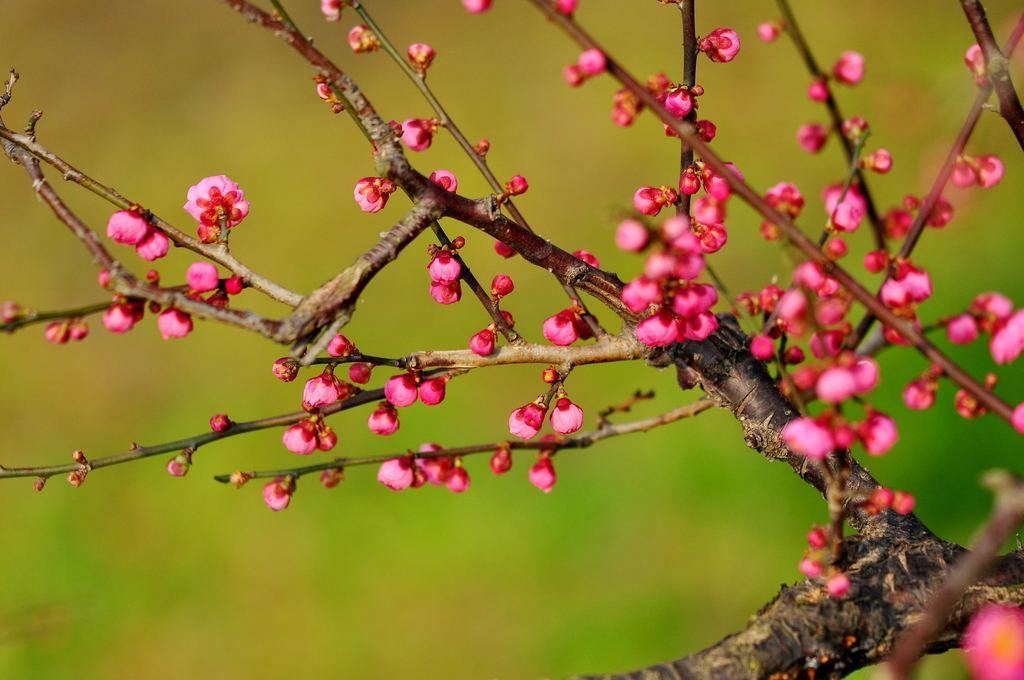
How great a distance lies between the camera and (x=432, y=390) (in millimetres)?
714

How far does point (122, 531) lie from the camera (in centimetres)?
197

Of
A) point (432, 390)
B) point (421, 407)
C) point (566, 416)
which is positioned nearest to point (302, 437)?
point (432, 390)

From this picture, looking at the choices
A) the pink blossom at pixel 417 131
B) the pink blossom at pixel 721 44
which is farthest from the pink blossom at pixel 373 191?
the pink blossom at pixel 721 44

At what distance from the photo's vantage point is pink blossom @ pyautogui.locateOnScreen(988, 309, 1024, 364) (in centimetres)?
56

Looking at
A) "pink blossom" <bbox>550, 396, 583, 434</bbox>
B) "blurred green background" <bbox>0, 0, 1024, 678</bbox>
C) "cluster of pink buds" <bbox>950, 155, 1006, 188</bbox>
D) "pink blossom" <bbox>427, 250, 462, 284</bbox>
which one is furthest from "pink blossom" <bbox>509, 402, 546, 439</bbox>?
"blurred green background" <bbox>0, 0, 1024, 678</bbox>

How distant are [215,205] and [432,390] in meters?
0.22

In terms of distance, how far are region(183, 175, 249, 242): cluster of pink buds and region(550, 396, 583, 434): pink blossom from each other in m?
0.29

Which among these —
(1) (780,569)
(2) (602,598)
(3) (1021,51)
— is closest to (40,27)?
(2) (602,598)

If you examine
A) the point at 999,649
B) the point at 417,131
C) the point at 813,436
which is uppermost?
the point at 417,131

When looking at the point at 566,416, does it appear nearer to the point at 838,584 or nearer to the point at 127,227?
the point at 838,584

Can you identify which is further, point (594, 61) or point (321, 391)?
point (321, 391)

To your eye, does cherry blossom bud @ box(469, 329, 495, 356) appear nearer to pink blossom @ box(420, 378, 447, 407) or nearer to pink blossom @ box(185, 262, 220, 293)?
pink blossom @ box(420, 378, 447, 407)

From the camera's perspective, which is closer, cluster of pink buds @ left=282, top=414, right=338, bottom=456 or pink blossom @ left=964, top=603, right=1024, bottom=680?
pink blossom @ left=964, top=603, right=1024, bottom=680

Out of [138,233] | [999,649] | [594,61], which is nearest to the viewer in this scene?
[999,649]
